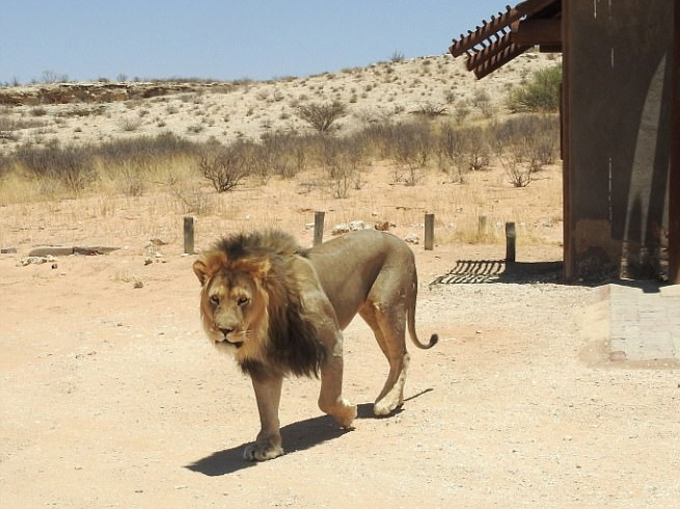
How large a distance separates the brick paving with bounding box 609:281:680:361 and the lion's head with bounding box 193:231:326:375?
344 centimetres

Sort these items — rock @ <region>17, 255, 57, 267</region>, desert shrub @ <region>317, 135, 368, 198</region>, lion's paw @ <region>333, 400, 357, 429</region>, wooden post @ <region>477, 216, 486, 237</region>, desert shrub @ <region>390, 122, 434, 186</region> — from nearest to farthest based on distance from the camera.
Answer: lion's paw @ <region>333, 400, 357, 429</region> → rock @ <region>17, 255, 57, 267</region> → wooden post @ <region>477, 216, 486, 237</region> → desert shrub @ <region>317, 135, 368, 198</region> → desert shrub @ <region>390, 122, 434, 186</region>

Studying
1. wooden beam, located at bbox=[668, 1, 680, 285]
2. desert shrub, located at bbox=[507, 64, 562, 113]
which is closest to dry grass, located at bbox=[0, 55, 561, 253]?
desert shrub, located at bbox=[507, 64, 562, 113]

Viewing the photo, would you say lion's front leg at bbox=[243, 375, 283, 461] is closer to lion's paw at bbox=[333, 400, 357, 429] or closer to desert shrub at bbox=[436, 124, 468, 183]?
lion's paw at bbox=[333, 400, 357, 429]

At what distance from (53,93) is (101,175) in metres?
41.1

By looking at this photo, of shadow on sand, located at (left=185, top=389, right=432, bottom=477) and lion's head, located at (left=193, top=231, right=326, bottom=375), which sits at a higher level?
lion's head, located at (left=193, top=231, right=326, bottom=375)

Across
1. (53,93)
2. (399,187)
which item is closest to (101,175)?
(399,187)

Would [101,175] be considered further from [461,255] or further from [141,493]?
[141,493]

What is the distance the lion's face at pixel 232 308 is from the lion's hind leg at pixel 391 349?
1.64 m

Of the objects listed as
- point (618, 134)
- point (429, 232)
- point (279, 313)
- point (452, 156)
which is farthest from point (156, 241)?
point (279, 313)

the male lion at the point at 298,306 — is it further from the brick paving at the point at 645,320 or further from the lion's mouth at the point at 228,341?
the brick paving at the point at 645,320

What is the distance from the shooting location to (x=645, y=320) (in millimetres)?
10094

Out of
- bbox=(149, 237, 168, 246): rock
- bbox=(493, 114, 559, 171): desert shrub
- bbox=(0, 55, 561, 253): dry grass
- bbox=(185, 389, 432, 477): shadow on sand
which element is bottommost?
bbox=(185, 389, 432, 477): shadow on sand

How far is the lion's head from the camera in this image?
629 cm

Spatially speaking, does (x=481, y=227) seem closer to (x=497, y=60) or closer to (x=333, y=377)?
(x=497, y=60)
